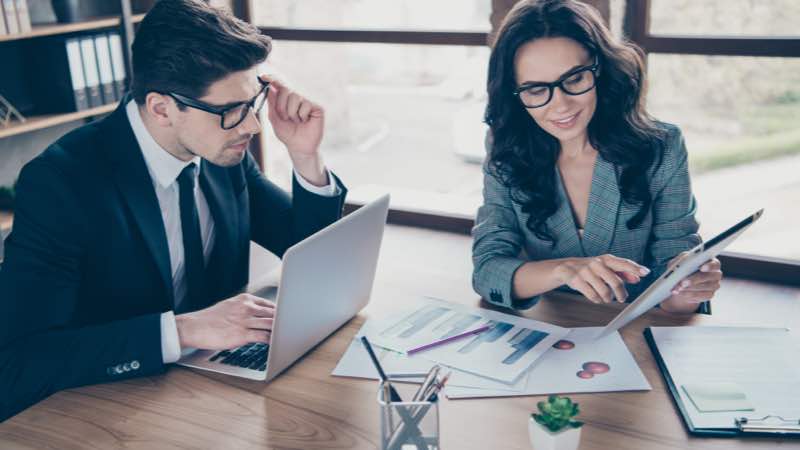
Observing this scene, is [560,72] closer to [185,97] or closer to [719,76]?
[185,97]

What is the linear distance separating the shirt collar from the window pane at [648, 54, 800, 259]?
123 inches

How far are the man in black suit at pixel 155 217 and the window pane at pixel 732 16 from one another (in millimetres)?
2350

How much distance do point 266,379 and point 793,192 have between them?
3925 millimetres

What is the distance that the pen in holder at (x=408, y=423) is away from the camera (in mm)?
1053

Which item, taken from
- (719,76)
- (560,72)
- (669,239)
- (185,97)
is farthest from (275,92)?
(719,76)

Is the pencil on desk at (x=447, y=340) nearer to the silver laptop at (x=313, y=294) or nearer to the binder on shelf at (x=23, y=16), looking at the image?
the silver laptop at (x=313, y=294)

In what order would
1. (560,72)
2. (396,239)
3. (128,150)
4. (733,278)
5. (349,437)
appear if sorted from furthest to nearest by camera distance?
(396,239) → (733,278) → (560,72) → (128,150) → (349,437)

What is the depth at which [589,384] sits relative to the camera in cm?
129

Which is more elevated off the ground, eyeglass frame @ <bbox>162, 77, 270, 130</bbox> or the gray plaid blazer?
eyeglass frame @ <bbox>162, 77, 270, 130</bbox>

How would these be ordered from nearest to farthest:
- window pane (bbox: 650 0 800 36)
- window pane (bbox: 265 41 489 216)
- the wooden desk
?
1. the wooden desk
2. window pane (bbox: 650 0 800 36)
3. window pane (bbox: 265 41 489 216)

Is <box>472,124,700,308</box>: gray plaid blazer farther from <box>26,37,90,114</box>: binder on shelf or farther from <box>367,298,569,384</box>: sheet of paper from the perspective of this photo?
<box>26,37,90,114</box>: binder on shelf

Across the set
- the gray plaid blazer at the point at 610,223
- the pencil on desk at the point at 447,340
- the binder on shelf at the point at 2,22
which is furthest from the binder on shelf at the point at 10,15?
the pencil on desk at the point at 447,340

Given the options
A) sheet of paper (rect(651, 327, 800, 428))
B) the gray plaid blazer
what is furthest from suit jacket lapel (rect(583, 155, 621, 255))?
sheet of paper (rect(651, 327, 800, 428))

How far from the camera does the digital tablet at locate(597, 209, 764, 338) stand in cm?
125
